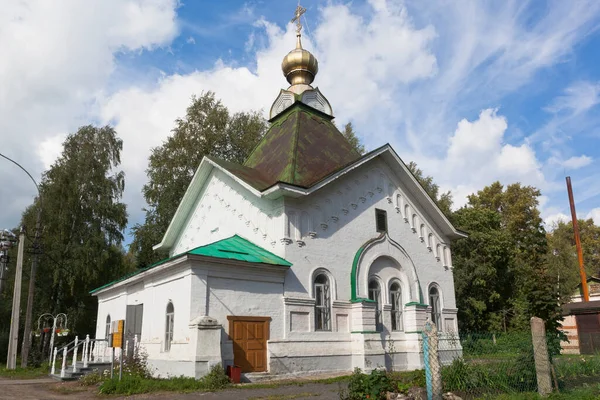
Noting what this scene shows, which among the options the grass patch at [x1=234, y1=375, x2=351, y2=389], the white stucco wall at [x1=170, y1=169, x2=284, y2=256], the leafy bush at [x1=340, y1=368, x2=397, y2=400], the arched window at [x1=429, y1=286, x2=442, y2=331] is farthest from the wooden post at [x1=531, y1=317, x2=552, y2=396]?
the arched window at [x1=429, y1=286, x2=442, y2=331]

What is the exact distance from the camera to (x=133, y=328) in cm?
1667

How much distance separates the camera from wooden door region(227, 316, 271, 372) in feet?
46.7

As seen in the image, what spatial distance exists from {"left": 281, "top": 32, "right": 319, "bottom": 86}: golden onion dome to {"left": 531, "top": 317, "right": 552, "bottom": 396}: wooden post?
56.6 ft

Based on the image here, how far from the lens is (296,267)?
16156mm

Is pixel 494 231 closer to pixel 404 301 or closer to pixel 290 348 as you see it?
pixel 404 301

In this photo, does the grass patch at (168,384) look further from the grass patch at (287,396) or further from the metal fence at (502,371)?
the metal fence at (502,371)

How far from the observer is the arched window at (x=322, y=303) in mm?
16531

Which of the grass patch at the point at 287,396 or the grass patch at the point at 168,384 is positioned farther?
the grass patch at the point at 168,384

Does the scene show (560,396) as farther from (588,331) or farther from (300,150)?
(588,331)

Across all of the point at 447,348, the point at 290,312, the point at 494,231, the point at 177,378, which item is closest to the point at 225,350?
the point at 177,378

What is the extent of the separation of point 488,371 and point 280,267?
716 cm

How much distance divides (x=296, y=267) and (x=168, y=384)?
5.49 m

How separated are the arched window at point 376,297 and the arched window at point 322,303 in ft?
7.33

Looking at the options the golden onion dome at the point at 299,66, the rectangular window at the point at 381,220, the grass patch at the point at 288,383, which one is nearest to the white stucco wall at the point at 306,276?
the rectangular window at the point at 381,220
